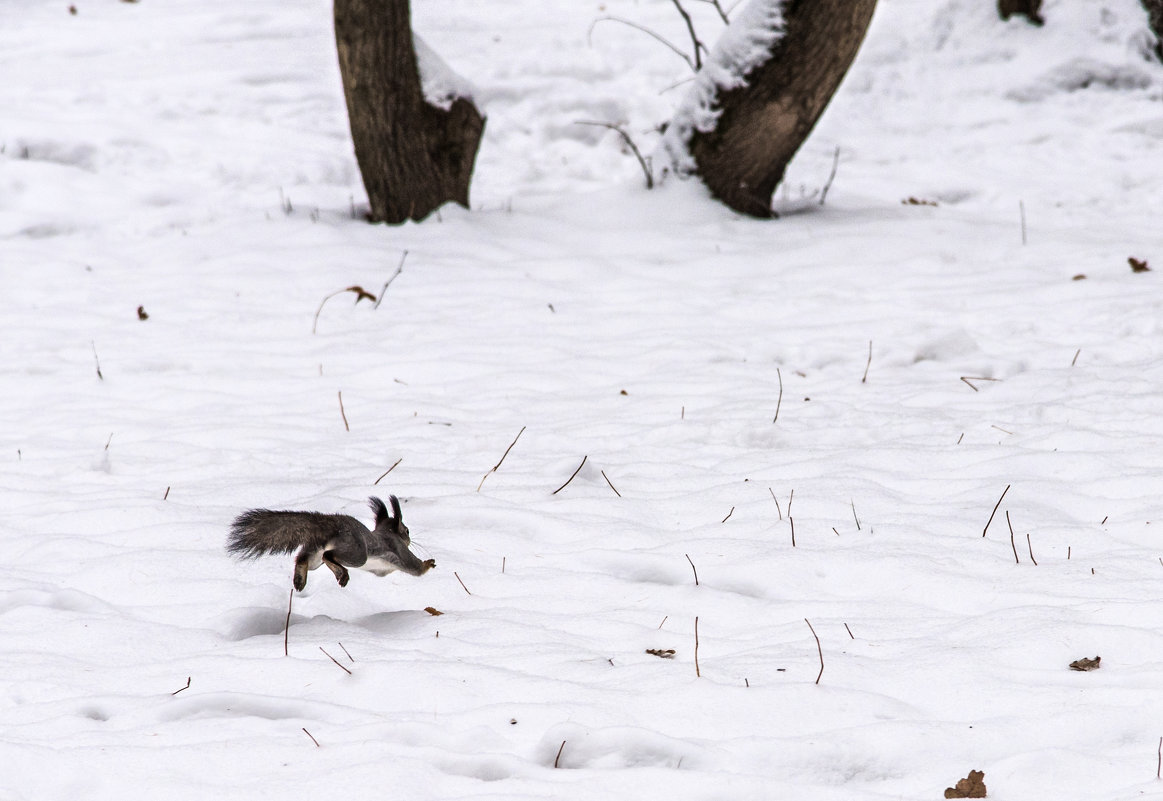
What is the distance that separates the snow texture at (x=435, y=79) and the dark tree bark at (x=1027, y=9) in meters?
6.72

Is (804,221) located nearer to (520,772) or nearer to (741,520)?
(741,520)

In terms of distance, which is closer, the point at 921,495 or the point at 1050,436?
the point at 921,495

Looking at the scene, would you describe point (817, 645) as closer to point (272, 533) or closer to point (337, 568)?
Answer: point (337, 568)

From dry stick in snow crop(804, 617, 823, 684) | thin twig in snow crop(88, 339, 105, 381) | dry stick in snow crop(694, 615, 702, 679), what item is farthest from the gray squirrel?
thin twig in snow crop(88, 339, 105, 381)

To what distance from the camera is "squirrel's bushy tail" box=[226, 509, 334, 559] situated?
232 cm

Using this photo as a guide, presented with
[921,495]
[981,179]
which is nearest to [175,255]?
[921,495]

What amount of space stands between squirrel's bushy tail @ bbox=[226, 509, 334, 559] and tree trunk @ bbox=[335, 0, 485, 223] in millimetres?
4326

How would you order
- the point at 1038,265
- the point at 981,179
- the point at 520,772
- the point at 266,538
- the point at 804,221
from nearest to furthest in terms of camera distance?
1. the point at 520,772
2. the point at 266,538
3. the point at 1038,265
4. the point at 804,221
5. the point at 981,179

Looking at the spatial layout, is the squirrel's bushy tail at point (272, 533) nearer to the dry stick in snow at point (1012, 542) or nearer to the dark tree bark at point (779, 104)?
the dry stick in snow at point (1012, 542)

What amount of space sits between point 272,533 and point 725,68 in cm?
523

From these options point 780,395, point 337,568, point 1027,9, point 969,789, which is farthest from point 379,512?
point 1027,9

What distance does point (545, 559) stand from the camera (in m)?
2.89

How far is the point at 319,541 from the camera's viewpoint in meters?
2.39

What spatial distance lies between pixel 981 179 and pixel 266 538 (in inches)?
279
